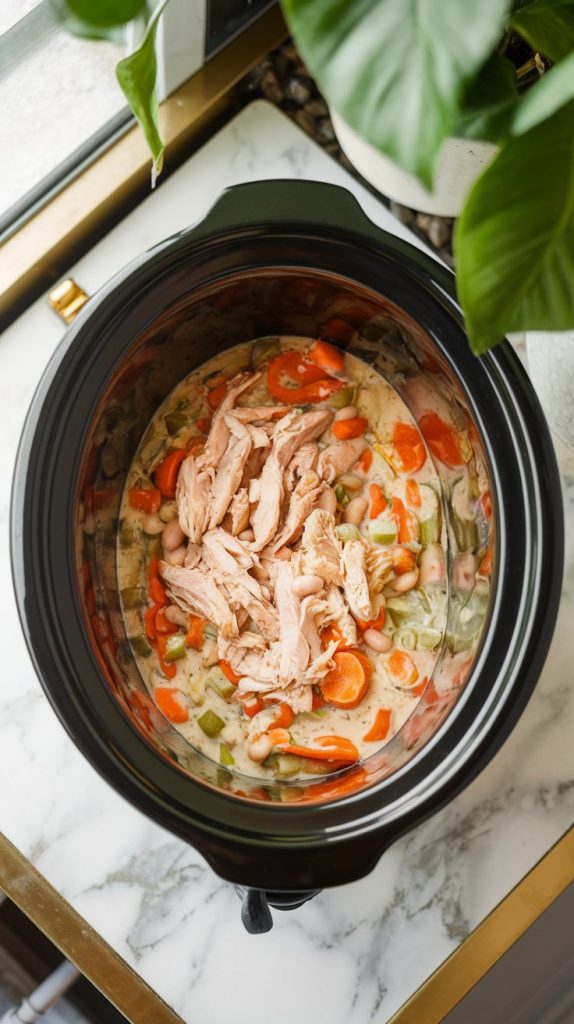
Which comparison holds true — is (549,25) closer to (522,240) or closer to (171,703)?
(522,240)

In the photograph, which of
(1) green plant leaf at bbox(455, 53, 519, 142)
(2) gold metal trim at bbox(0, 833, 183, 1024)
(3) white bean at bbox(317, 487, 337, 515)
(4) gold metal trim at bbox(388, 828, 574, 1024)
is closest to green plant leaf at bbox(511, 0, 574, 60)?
(1) green plant leaf at bbox(455, 53, 519, 142)

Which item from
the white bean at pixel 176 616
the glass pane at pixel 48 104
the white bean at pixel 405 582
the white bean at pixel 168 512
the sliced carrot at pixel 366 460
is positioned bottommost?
the white bean at pixel 405 582

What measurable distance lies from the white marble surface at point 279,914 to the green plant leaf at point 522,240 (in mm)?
514

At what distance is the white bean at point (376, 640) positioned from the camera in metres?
0.81

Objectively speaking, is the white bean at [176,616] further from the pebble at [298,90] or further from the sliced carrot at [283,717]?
the pebble at [298,90]

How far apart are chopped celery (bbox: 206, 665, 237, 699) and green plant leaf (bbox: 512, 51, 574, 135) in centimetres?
54

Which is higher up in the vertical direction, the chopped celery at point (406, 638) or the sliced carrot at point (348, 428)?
the sliced carrot at point (348, 428)

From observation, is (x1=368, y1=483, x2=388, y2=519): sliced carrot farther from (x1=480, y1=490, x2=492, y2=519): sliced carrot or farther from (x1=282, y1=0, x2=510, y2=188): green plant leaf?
(x1=282, y1=0, x2=510, y2=188): green plant leaf

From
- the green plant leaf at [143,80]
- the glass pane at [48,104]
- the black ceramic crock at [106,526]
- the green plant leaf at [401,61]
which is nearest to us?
the green plant leaf at [401,61]

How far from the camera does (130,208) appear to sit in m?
0.96

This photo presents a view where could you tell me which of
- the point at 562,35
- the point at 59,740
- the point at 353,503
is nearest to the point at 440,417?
the point at 353,503

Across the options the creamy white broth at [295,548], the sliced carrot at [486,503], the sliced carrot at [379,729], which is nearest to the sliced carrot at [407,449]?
the creamy white broth at [295,548]

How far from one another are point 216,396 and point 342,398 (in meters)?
0.12

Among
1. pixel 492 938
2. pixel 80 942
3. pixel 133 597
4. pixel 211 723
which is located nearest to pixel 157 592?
pixel 133 597
